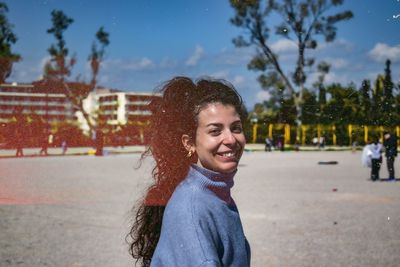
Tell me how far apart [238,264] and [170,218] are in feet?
0.96

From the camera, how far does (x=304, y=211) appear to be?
8.27 metres

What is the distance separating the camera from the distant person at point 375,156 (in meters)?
14.1

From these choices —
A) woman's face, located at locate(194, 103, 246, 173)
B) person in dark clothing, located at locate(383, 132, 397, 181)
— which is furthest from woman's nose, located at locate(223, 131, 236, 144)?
person in dark clothing, located at locate(383, 132, 397, 181)

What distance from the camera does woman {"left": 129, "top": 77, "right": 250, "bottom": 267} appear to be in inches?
65.2

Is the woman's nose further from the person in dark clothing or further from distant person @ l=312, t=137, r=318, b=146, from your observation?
Answer: distant person @ l=312, t=137, r=318, b=146

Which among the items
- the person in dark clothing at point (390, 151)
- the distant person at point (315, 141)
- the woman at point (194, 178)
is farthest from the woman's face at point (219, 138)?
the distant person at point (315, 141)

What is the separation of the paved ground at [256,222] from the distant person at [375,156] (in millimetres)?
1106

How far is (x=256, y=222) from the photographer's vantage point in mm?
7258

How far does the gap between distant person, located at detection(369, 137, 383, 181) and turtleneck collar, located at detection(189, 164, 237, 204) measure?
43.0ft

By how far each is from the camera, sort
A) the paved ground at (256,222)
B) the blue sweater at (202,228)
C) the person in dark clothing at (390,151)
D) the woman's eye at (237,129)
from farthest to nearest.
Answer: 1. the person in dark clothing at (390,151)
2. the paved ground at (256,222)
3. the woman's eye at (237,129)
4. the blue sweater at (202,228)

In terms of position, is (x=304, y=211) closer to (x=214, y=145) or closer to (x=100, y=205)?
(x=100, y=205)

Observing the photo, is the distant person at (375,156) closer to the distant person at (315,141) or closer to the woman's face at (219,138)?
the woman's face at (219,138)

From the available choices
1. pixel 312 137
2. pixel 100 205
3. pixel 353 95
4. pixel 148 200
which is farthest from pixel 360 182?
pixel 312 137

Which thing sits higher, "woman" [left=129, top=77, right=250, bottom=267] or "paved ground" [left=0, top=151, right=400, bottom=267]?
"woman" [left=129, top=77, right=250, bottom=267]
